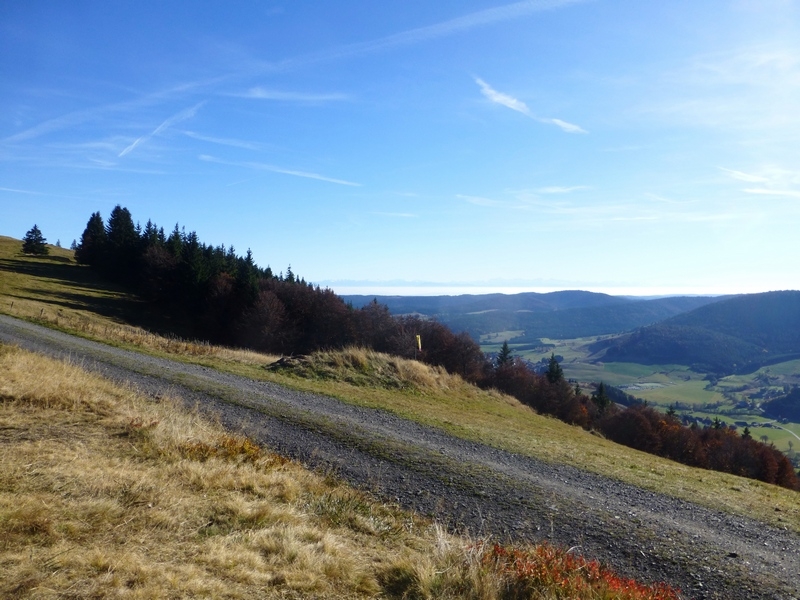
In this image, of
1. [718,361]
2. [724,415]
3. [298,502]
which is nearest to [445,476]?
[298,502]

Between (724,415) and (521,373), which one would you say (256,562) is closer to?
(521,373)

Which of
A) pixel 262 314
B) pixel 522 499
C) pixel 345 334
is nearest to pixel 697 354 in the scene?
pixel 345 334

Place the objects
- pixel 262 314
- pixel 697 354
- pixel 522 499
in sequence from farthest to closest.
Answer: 1. pixel 697 354
2. pixel 262 314
3. pixel 522 499

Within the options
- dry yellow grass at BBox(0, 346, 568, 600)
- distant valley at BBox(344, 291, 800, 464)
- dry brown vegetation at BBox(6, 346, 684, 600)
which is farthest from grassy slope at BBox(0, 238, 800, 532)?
distant valley at BBox(344, 291, 800, 464)

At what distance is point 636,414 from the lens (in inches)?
2066

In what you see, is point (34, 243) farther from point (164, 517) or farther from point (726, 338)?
point (726, 338)

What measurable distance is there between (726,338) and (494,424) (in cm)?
16958

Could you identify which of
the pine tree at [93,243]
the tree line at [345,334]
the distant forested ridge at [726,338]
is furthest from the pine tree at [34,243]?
the distant forested ridge at [726,338]

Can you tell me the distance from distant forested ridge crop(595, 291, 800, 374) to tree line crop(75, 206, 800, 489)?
99758 mm

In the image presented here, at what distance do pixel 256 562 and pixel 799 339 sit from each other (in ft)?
639

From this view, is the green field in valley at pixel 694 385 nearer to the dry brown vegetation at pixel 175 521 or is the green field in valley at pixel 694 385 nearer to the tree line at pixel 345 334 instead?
the tree line at pixel 345 334

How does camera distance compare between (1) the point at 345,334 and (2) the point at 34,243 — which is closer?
(1) the point at 345,334

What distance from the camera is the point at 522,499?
7199mm

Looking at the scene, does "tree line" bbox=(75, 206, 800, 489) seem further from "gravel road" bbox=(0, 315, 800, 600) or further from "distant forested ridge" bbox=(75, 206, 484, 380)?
"gravel road" bbox=(0, 315, 800, 600)
